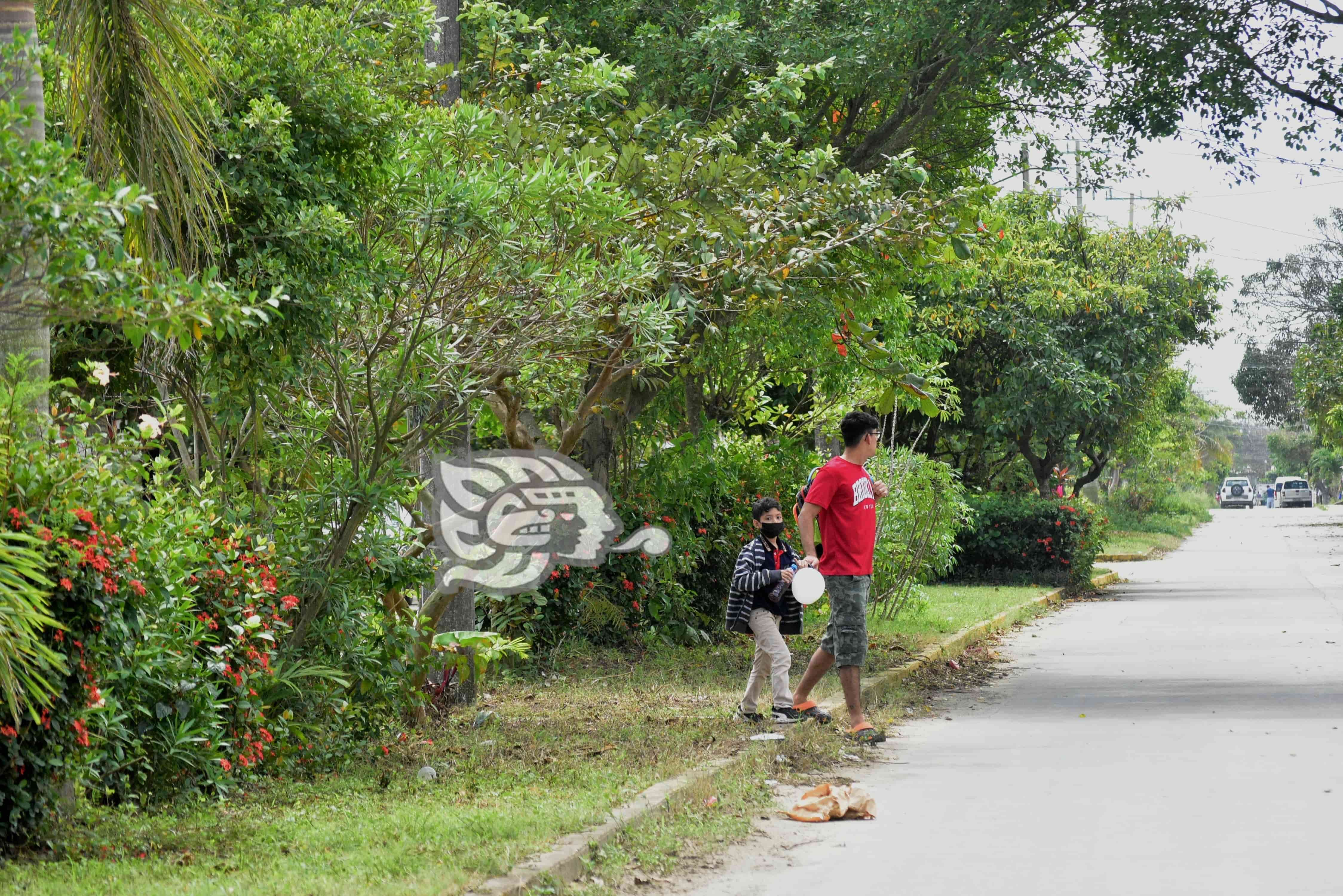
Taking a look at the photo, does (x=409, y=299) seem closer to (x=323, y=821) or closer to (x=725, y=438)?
(x=323, y=821)

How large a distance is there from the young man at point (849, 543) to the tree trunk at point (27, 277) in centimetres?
457

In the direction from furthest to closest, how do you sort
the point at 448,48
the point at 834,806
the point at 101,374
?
the point at 448,48 < the point at 834,806 < the point at 101,374

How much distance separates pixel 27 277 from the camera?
5.12 m

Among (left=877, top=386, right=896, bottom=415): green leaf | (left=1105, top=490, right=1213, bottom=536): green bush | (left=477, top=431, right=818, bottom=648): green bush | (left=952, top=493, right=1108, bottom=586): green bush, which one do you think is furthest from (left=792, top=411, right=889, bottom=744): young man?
(left=1105, top=490, right=1213, bottom=536): green bush

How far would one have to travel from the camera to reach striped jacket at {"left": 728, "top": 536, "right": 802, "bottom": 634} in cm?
923

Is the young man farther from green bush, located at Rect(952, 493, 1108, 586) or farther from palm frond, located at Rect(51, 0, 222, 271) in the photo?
green bush, located at Rect(952, 493, 1108, 586)

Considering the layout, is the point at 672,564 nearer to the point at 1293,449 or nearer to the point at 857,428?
the point at 857,428

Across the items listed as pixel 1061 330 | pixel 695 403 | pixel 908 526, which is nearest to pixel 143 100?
pixel 695 403

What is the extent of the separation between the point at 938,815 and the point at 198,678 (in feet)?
11.7

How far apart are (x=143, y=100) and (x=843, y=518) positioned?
4685mm

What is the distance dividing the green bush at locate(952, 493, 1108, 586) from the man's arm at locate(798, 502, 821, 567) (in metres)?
15.8

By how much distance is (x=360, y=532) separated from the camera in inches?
319

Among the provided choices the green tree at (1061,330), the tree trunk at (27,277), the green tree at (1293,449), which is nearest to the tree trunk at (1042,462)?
the green tree at (1061,330)

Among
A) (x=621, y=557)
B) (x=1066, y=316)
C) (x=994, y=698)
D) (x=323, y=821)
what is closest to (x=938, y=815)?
(x=323, y=821)
